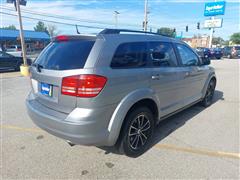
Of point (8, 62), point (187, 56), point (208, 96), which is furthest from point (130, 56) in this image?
point (8, 62)

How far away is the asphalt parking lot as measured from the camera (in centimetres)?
260

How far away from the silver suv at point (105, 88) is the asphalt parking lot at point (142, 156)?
12.9 inches

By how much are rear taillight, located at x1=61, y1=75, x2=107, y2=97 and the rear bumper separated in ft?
0.68

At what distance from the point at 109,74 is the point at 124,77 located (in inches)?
10.1

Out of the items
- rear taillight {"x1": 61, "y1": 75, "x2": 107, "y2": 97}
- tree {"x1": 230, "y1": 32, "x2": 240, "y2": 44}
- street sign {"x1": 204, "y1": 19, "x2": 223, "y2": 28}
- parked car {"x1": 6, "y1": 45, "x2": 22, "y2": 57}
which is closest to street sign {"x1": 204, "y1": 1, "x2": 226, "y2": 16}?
street sign {"x1": 204, "y1": 19, "x2": 223, "y2": 28}

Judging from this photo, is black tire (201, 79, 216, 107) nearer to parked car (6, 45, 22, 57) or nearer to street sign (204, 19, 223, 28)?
parked car (6, 45, 22, 57)

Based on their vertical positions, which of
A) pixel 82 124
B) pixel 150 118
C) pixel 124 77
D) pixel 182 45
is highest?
pixel 182 45

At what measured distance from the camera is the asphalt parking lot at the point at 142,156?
102 inches

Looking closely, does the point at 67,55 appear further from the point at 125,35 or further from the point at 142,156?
the point at 142,156

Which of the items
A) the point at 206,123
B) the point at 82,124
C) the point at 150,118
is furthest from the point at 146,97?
the point at 206,123

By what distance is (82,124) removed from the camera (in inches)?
91.1

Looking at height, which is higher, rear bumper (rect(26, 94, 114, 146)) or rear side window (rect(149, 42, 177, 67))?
rear side window (rect(149, 42, 177, 67))

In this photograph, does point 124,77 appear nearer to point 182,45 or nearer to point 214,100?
point 182,45

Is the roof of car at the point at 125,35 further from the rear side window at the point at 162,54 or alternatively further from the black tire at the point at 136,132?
the black tire at the point at 136,132
